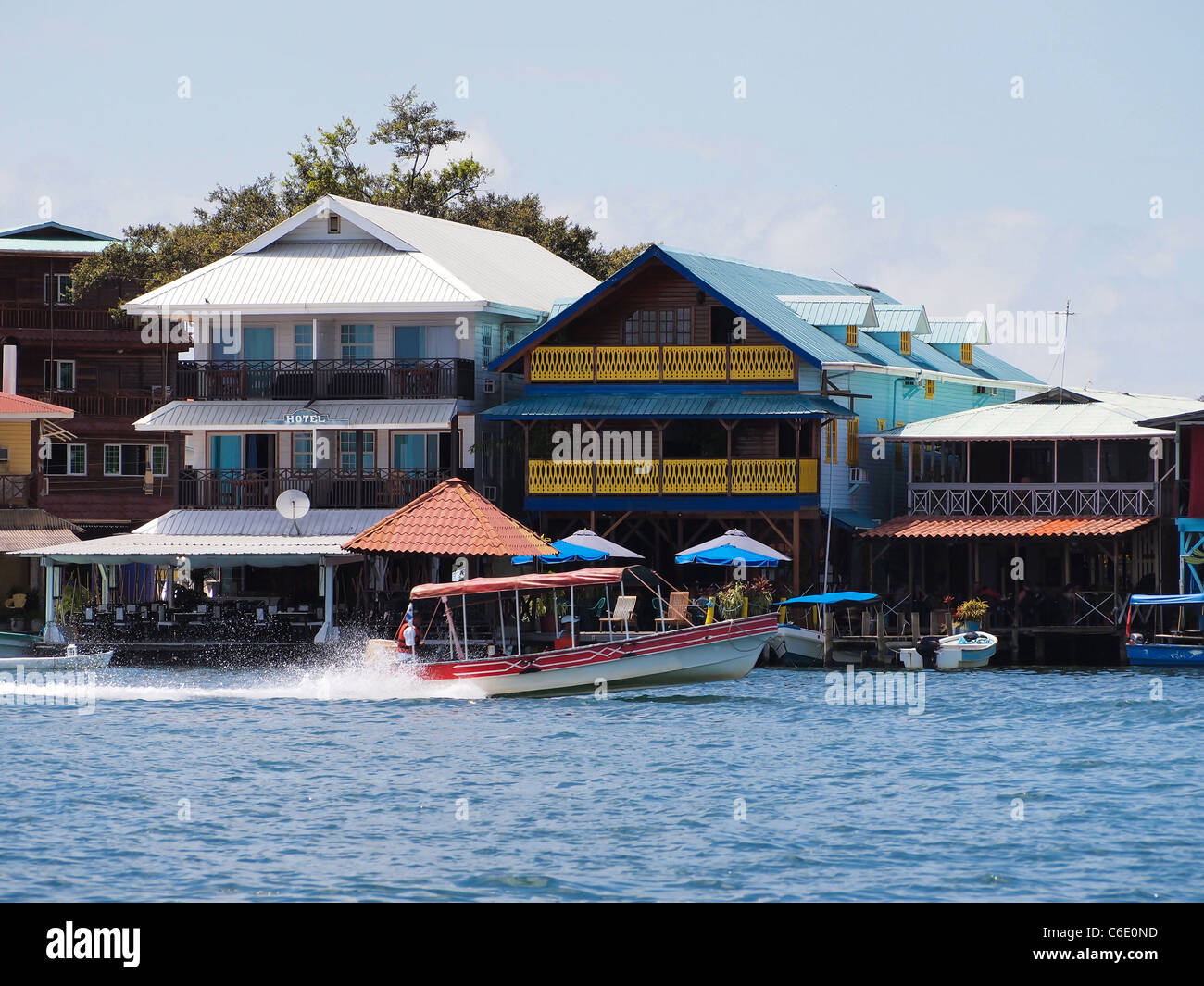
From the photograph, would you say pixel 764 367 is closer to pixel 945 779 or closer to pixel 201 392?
pixel 201 392

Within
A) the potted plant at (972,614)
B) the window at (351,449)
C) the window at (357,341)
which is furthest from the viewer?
the window at (357,341)

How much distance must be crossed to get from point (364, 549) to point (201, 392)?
12179 millimetres

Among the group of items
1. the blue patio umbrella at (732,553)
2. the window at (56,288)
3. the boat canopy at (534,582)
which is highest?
the window at (56,288)

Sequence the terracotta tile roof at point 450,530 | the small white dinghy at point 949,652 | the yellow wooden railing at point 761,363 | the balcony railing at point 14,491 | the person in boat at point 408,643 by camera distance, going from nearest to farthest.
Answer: the person in boat at point 408,643, the terracotta tile roof at point 450,530, the small white dinghy at point 949,652, the yellow wooden railing at point 761,363, the balcony railing at point 14,491

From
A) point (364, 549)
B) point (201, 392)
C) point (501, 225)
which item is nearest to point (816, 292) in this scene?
point (501, 225)

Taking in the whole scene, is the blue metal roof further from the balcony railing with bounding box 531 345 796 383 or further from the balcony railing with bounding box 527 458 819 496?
the balcony railing with bounding box 527 458 819 496

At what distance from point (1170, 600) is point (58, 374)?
39431mm

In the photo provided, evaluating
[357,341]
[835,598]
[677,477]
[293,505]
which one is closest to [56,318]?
[357,341]

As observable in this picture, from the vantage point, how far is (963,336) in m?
62.7

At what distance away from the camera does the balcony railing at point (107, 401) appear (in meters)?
66.2

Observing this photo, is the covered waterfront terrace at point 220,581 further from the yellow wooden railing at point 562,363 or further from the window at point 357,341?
the yellow wooden railing at point 562,363

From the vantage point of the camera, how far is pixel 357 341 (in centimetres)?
5294

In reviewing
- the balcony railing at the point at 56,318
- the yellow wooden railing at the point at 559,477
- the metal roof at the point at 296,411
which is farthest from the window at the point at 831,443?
the balcony railing at the point at 56,318

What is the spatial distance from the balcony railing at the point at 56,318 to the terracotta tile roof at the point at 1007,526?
29.5 metres
